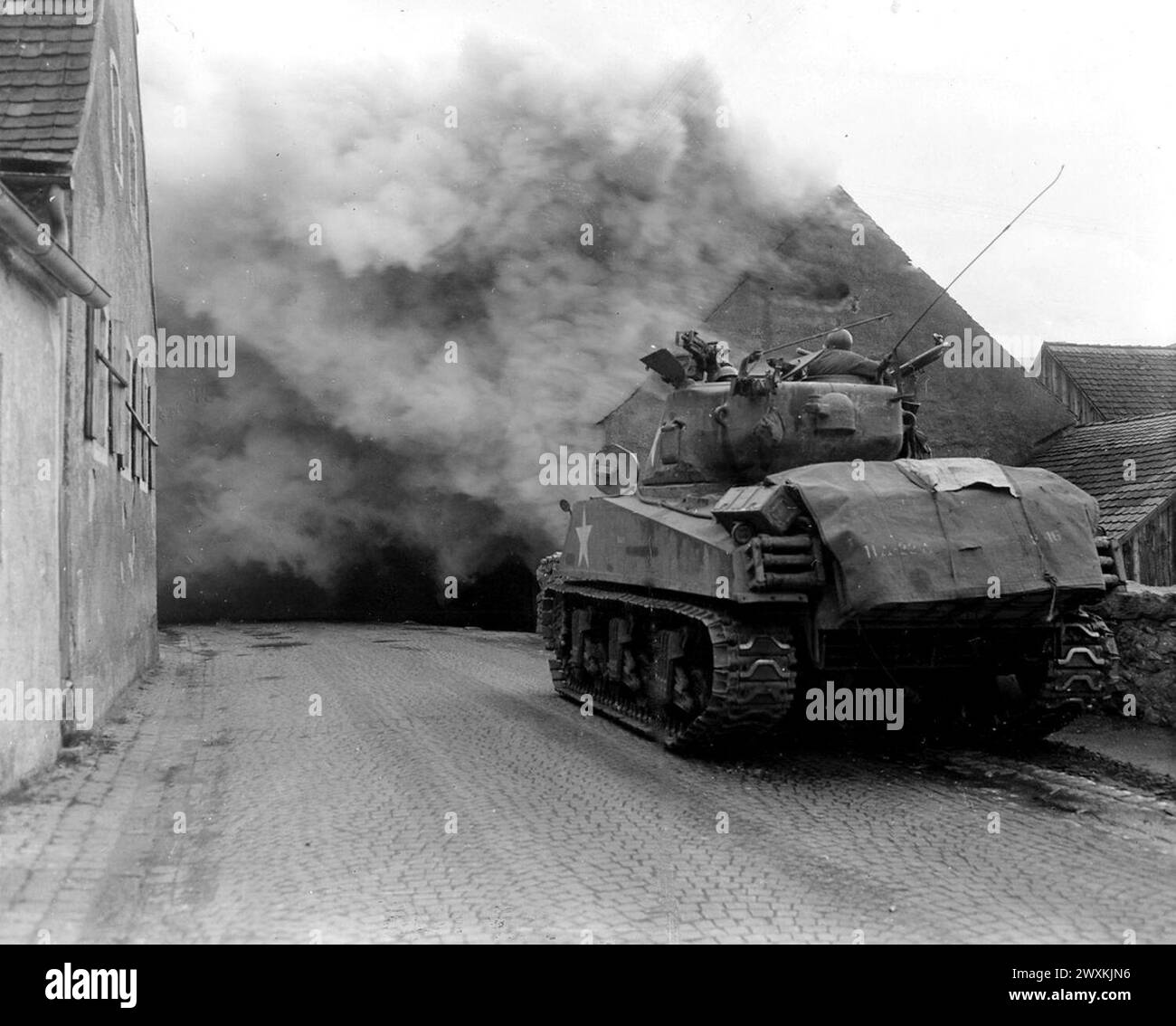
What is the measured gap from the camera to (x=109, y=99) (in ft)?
37.3

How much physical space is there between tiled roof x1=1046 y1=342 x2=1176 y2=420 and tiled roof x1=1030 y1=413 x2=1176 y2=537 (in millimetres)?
3098

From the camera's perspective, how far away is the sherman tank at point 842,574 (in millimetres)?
7477

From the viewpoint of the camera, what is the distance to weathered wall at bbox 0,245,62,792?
275 inches

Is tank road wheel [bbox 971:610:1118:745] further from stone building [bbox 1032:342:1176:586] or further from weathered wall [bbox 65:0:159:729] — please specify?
weathered wall [bbox 65:0:159:729]

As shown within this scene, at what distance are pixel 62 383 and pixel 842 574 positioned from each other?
5.64 metres

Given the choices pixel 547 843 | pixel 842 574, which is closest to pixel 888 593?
pixel 842 574

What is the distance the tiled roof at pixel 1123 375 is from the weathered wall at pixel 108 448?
17.2m

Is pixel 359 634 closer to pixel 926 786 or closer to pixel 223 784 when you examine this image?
pixel 223 784

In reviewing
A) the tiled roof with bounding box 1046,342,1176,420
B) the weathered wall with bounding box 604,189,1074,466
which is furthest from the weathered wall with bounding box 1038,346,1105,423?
the weathered wall with bounding box 604,189,1074,466

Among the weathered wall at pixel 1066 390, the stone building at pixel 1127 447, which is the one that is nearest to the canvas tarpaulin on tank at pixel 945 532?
the stone building at pixel 1127 447

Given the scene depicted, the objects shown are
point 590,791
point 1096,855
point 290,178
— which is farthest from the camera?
point 290,178

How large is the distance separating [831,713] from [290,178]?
16.5 m

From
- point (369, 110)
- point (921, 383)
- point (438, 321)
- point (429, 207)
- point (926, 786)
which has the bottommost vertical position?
point (926, 786)
